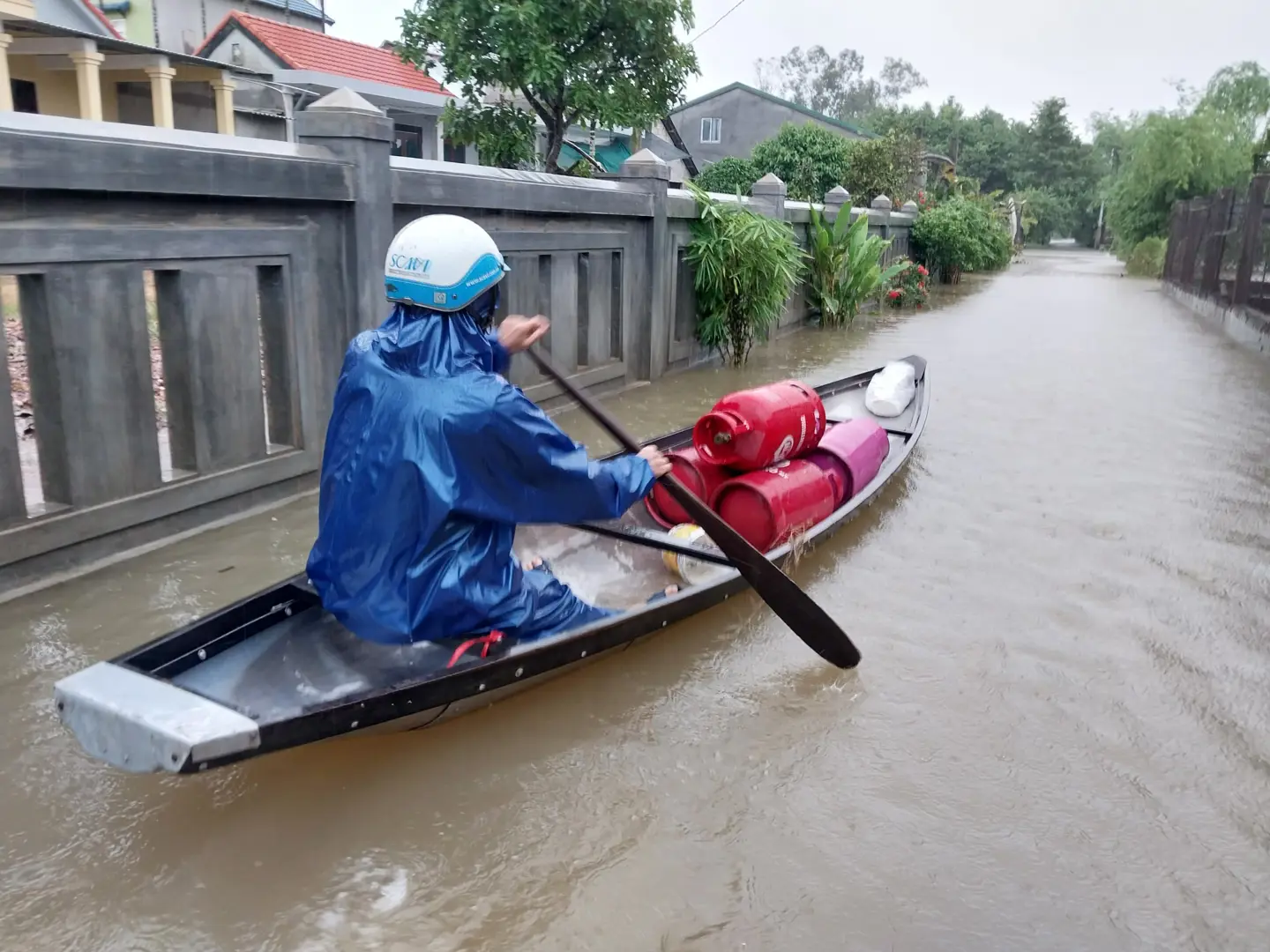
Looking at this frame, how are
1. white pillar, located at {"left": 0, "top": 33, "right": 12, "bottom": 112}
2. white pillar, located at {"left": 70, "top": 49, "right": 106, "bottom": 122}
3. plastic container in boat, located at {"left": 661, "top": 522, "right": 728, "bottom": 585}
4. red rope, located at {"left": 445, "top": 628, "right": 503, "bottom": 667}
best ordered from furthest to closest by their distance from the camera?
white pillar, located at {"left": 70, "top": 49, "right": 106, "bottom": 122}
white pillar, located at {"left": 0, "top": 33, "right": 12, "bottom": 112}
plastic container in boat, located at {"left": 661, "top": 522, "right": 728, "bottom": 585}
red rope, located at {"left": 445, "top": 628, "right": 503, "bottom": 667}

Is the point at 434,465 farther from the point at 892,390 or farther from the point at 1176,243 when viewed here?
the point at 1176,243

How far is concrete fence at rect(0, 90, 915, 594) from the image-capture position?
13.0ft

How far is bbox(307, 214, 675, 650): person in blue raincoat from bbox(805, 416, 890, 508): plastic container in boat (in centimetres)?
226

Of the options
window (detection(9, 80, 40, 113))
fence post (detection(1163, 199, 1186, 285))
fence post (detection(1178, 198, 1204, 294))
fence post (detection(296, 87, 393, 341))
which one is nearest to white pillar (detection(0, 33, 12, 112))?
window (detection(9, 80, 40, 113))

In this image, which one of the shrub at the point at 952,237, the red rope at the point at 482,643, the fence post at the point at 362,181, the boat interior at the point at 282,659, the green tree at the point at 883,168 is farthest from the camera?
the green tree at the point at 883,168

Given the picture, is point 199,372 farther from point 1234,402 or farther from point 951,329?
point 951,329

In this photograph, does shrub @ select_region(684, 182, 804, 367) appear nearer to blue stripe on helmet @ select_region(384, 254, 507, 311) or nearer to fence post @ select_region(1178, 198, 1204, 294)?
blue stripe on helmet @ select_region(384, 254, 507, 311)

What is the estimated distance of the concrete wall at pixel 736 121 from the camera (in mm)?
35938

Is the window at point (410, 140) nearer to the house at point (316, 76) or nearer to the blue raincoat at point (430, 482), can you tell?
the house at point (316, 76)

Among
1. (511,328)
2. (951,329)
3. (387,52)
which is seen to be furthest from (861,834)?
(387,52)

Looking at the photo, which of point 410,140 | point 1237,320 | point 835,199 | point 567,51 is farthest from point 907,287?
point 410,140

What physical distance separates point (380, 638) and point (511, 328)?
1.11m

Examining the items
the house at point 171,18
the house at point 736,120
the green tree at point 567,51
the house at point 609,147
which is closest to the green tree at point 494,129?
the green tree at point 567,51

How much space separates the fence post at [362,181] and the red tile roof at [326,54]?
14.7 metres
